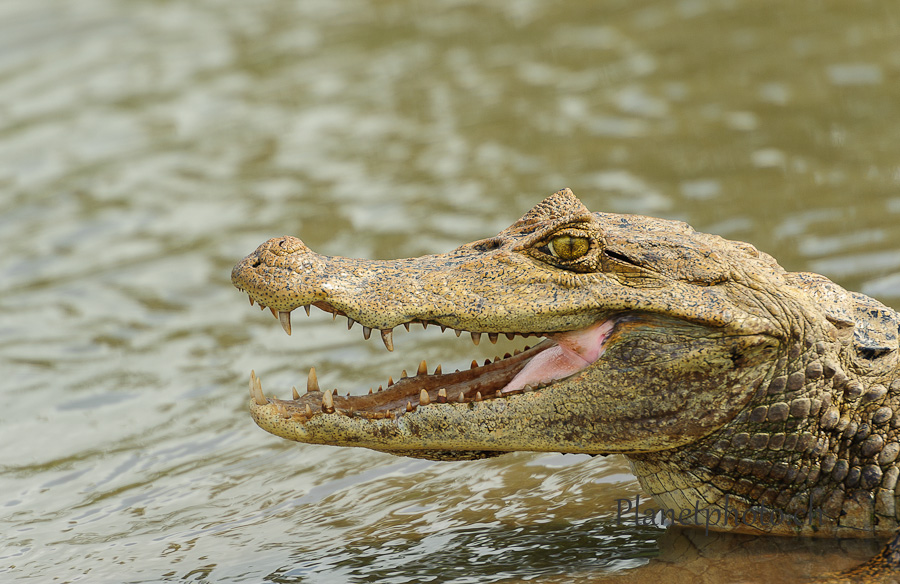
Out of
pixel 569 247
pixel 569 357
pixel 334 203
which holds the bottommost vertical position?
pixel 569 357

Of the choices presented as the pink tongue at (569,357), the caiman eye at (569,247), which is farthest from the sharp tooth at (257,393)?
the caiman eye at (569,247)

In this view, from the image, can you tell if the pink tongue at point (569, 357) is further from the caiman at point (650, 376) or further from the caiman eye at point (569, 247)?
the caiman eye at point (569, 247)

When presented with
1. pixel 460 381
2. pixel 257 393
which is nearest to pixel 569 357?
pixel 460 381

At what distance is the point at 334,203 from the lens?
28.0 feet

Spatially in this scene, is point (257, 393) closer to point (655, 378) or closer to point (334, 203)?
point (655, 378)

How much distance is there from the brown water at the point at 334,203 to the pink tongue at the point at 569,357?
0.73 m

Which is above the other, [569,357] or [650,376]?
[569,357]

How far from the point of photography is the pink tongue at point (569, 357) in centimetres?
391

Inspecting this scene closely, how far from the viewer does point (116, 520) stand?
15.8ft

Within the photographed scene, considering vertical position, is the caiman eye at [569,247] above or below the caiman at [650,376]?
above

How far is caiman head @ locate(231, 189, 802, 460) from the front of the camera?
12.5ft

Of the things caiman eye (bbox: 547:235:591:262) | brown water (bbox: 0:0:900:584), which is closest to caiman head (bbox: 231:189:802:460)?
caiman eye (bbox: 547:235:591:262)

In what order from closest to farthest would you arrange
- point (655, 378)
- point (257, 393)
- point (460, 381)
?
point (655, 378), point (257, 393), point (460, 381)

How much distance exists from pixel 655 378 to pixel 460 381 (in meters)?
0.76
